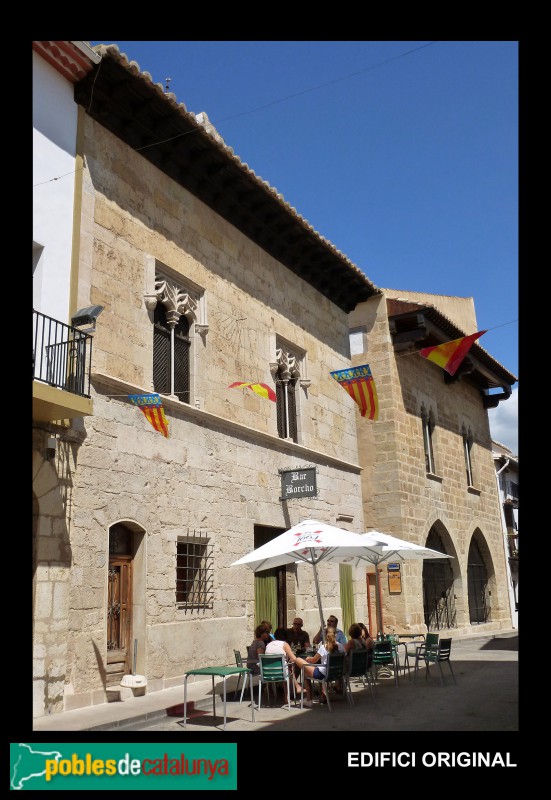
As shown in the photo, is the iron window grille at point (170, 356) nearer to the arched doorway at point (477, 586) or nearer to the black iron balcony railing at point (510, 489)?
the arched doorway at point (477, 586)

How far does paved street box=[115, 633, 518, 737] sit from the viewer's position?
300 inches

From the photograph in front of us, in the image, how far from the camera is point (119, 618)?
1008 cm

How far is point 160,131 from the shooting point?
11.7m

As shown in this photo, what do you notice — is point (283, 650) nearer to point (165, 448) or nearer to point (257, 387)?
point (165, 448)

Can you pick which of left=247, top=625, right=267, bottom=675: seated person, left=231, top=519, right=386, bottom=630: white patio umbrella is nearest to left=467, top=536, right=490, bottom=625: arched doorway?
left=231, top=519, right=386, bottom=630: white patio umbrella

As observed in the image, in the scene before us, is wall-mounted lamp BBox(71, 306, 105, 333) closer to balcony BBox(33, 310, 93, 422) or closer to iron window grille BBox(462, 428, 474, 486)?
balcony BBox(33, 310, 93, 422)

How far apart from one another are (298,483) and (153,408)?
423 centimetres

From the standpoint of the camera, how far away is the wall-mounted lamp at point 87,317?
30.8ft

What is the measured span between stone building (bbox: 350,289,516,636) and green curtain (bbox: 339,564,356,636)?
1.98 meters

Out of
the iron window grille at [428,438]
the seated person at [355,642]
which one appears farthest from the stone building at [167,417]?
the iron window grille at [428,438]

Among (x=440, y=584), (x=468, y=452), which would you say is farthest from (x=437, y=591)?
(x=468, y=452)
